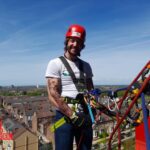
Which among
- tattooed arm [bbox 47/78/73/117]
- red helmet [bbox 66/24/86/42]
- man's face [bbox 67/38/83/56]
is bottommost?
tattooed arm [bbox 47/78/73/117]

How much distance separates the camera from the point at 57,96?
10.6ft

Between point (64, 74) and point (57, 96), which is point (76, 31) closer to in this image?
point (64, 74)

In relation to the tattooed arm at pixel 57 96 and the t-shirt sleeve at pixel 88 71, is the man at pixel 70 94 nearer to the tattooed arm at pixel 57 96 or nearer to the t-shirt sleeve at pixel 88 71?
the tattooed arm at pixel 57 96

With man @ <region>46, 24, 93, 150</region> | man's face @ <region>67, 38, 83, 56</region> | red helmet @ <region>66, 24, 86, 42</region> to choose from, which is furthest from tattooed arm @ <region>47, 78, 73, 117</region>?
red helmet @ <region>66, 24, 86, 42</region>

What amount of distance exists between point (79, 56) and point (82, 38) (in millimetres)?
255

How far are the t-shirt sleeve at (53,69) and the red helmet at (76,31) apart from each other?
0.37m

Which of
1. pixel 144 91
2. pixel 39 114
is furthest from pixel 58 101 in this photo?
pixel 39 114

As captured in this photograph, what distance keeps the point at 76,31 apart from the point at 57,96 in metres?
0.79

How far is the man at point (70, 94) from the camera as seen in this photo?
323cm

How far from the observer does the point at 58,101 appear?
319cm

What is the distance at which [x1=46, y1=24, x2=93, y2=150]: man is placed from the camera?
3.23 meters

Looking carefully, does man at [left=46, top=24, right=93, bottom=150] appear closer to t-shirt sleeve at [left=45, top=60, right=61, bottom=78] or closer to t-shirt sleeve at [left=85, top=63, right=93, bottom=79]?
t-shirt sleeve at [left=45, top=60, right=61, bottom=78]

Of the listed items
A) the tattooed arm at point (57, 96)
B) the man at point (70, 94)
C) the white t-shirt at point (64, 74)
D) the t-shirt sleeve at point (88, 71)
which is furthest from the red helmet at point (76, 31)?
the tattooed arm at point (57, 96)

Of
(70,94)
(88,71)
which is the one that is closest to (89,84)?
(88,71)
